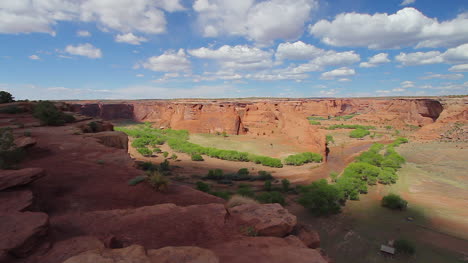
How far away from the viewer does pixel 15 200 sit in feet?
16.3

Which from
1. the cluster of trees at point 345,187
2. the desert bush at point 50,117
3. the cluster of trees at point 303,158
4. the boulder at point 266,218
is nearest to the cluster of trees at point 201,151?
the cluster of trees at point 303,158

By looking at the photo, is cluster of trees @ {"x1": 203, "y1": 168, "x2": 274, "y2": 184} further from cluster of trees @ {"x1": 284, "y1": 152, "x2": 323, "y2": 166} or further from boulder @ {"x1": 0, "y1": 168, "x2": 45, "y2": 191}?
boulder @ {"x1": 0, "y1": 168, "x2": 45, "y2": 191}

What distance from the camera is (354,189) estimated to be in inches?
665

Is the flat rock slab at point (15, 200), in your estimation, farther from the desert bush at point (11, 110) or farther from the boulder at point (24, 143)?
the desert bush at point (11, 110)

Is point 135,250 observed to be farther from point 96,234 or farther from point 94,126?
point 94,126

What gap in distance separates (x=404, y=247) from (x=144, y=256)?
11.6m

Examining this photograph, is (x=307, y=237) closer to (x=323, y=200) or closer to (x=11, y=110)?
(x=323, y=200)

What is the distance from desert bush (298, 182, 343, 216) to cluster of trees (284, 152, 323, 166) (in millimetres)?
9257

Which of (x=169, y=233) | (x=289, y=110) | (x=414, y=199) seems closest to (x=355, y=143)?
(x=289, y=110)

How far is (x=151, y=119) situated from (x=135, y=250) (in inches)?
2668

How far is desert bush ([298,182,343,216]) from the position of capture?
13898mm

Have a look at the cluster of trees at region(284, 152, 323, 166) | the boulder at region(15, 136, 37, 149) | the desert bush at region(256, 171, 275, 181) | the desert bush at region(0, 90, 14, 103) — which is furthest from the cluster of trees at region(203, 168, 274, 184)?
the desert bush at region(0, 90, 14, 103)

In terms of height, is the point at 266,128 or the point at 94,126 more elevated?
the point at 94,126

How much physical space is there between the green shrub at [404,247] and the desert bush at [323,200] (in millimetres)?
3724
